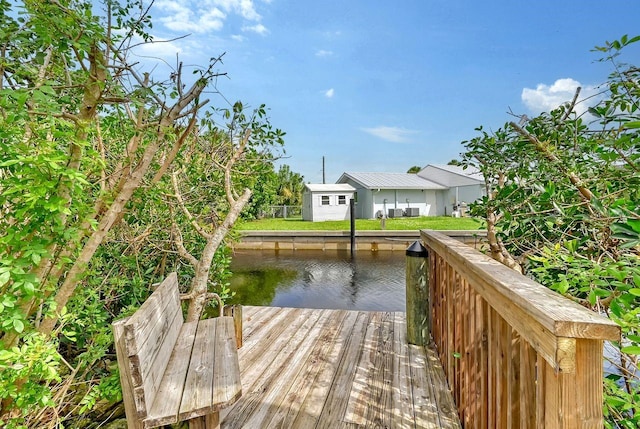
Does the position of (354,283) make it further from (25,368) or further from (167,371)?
(25,368)

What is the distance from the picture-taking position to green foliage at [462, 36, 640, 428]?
0.99 m

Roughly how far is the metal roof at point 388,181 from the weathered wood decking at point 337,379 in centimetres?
1594

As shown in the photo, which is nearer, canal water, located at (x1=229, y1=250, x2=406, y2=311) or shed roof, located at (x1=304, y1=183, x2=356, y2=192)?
canal water, located at (x1=229, y1=250, x2=406, y2=311)

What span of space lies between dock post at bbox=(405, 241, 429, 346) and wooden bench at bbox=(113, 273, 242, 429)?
158 cm

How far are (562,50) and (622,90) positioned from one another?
3992mm

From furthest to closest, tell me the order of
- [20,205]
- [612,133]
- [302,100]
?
1. [302,100]
2. [612,133]
3. [20,205]

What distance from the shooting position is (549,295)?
812 millimetres

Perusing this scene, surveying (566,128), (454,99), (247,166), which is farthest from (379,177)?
(566,128)

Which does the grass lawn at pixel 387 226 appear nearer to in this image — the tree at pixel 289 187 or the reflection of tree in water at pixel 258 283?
the reflection of tree in water at pixel 258 283

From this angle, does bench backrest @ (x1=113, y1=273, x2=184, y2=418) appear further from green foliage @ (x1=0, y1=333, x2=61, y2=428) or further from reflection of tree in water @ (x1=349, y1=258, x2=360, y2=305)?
reflection of tree in water @ (x1=349, y1=258, x2=360, y2=305)

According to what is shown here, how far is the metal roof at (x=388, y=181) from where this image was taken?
754 inches

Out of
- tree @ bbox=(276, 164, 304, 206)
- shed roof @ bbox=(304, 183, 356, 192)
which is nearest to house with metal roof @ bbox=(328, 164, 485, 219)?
shed roof @ bbox=(304, 183, 356, 192)

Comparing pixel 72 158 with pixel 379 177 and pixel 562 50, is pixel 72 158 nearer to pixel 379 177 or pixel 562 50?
pixel 562 50

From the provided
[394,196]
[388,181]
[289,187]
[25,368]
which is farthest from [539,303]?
[289,187]
